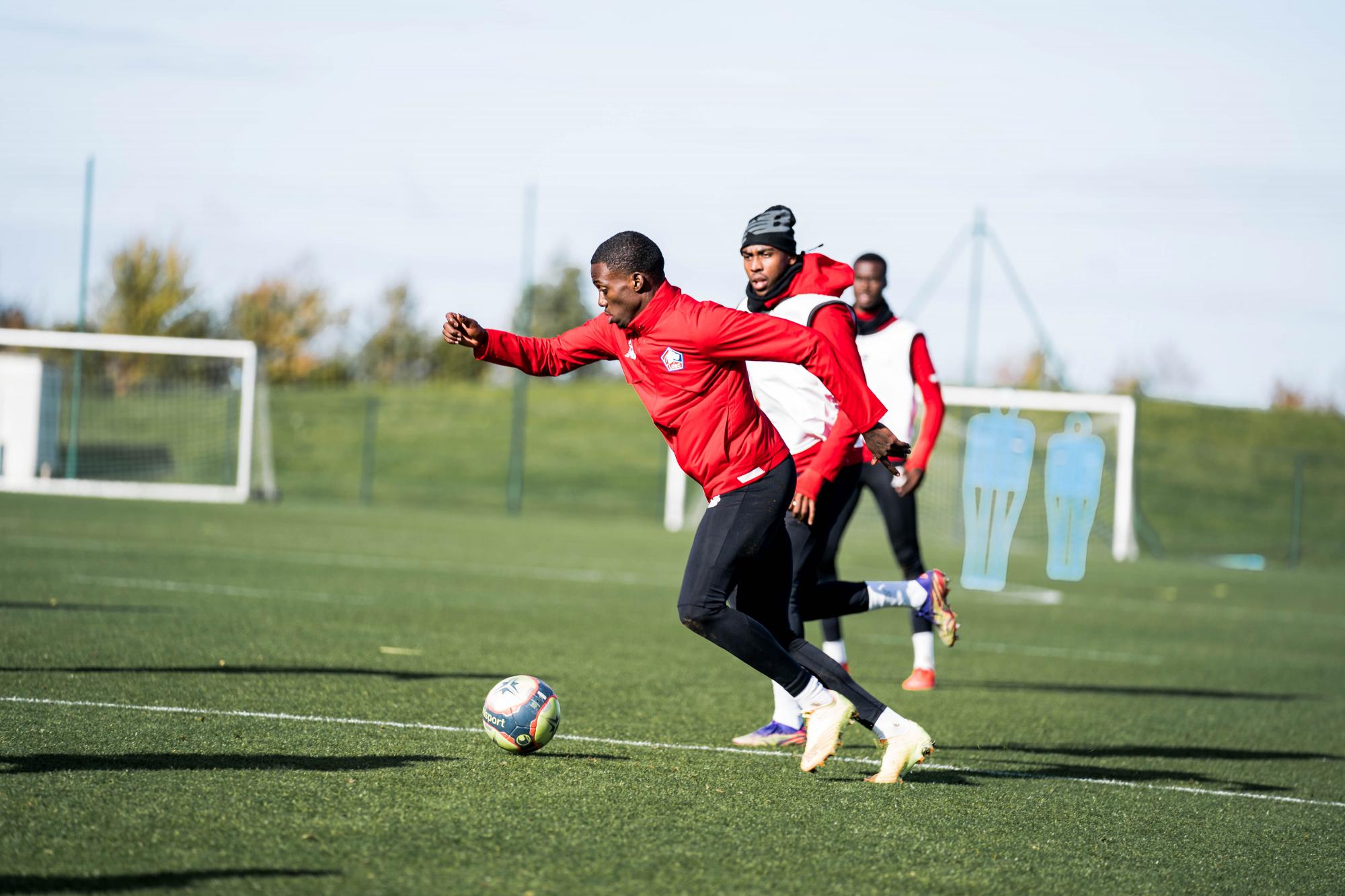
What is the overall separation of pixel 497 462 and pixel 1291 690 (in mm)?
31237

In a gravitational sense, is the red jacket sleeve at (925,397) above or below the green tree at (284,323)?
below

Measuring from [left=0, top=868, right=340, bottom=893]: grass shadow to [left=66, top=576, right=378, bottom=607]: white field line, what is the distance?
7.59 metres

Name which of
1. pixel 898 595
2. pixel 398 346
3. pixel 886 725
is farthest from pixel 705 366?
pixel 398 346

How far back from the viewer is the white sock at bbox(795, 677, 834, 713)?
5.30 metres

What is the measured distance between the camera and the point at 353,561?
599 inches

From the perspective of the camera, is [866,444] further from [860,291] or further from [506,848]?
[860,291]

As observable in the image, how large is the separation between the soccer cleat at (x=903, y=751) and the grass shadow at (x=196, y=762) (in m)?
1.68

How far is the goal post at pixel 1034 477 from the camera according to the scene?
78.4 ft

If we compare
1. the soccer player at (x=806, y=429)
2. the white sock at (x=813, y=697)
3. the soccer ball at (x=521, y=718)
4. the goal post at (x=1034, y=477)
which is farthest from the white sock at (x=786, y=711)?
the goal post at (x=1034, y=477)

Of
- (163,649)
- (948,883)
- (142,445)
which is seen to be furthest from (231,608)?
(142,445)

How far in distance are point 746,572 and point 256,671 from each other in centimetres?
329

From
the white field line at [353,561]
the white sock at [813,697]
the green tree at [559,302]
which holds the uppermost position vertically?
the green tree at [559,302]

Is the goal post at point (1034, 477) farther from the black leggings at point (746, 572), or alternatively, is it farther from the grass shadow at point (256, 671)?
the black leggings at point (746, 572)

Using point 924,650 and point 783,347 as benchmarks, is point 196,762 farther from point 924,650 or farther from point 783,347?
point 924,650
